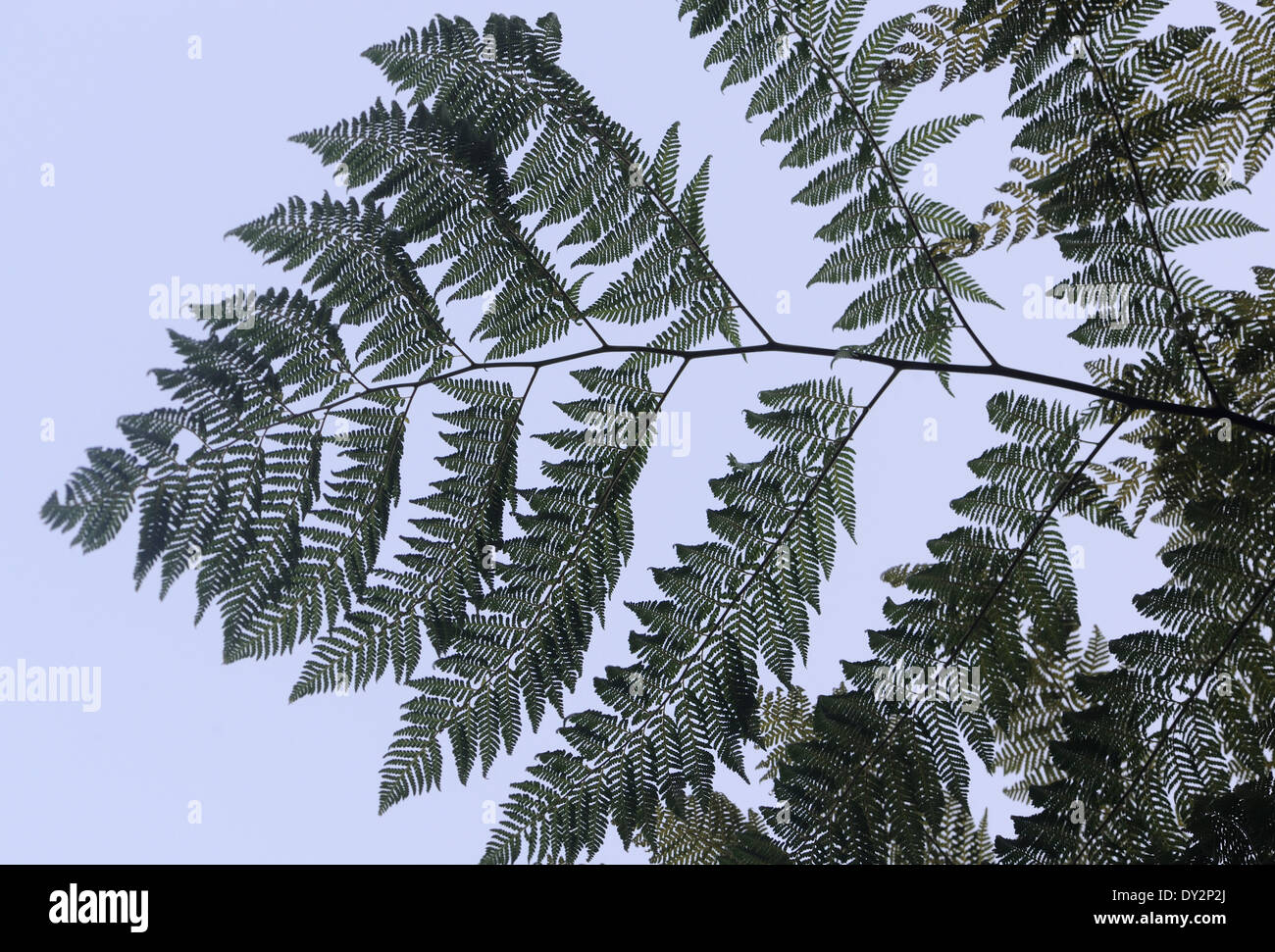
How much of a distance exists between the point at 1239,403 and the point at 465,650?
244cm

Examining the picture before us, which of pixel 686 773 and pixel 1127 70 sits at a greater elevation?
pixel 1127 70

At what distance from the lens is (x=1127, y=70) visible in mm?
2287

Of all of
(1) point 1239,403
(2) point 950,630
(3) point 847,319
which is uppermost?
(3) point 847,319

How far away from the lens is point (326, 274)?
249 centimetres

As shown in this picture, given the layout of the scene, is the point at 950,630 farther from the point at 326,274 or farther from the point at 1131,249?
the point at 326,274

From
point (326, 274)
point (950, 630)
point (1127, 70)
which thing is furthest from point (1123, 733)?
point (326, 274)

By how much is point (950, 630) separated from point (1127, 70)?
1636 mm

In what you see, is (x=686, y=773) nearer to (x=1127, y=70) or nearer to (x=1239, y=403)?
(x=1239, y=403)

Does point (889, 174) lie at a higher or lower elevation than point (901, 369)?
higher

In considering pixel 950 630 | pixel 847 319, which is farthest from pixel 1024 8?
pixel 950 630

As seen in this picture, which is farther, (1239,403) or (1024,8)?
(1239,403)
